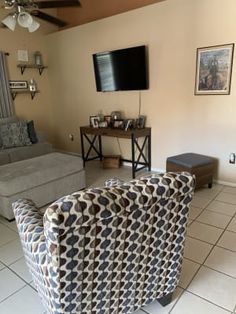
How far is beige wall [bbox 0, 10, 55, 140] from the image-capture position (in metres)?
4.38

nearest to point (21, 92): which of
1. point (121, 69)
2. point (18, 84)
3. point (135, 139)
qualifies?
point (18, 84)

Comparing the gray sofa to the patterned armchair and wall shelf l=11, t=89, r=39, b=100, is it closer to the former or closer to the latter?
wall shelf l=11, t=89, r=39, b=100

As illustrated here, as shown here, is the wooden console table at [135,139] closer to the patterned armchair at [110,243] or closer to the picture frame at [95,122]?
the picture frame at [95,122]

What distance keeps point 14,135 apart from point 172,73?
2.59 m

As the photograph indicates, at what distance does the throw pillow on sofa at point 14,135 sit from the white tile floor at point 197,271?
153 cm

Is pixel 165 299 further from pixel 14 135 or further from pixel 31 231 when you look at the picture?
pixel 14 135

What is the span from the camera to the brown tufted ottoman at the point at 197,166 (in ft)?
9.32

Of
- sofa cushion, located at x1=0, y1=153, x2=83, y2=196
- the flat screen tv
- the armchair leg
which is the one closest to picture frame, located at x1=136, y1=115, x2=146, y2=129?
the flat screen tv

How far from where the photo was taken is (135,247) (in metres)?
1.11

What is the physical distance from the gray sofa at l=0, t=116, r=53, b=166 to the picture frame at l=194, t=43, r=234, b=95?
2.52 metres

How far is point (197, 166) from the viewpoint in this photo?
283 cm

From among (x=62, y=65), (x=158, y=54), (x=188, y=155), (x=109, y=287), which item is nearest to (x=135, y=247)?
(x=109, y=287)

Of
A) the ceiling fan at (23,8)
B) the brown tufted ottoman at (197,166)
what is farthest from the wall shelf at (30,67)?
the brown tufted ottoman at (197,166)

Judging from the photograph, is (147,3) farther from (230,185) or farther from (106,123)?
(230,185)
